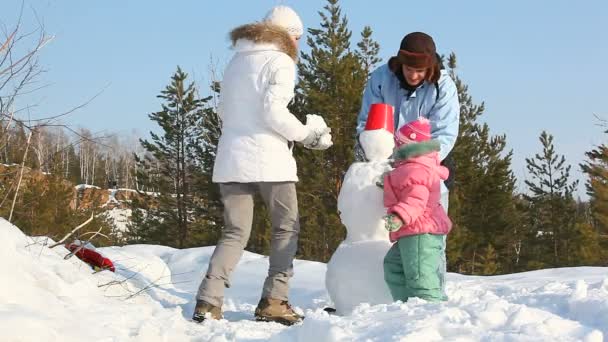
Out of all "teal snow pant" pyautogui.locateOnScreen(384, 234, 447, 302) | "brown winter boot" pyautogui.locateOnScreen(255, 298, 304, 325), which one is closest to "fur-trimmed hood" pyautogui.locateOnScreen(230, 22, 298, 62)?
"teal snow pant" pyautogui.locateOnScreen(384, 234, 447, 302)

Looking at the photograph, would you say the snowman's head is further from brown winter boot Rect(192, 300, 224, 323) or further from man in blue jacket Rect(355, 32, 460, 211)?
brown winter boot Rect(192, 300, 224, 323)

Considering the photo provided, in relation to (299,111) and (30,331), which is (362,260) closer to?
(30,331)

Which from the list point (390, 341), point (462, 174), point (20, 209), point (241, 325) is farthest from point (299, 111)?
point (390, 341)

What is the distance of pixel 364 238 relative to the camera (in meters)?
3.53

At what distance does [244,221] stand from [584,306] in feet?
6.50

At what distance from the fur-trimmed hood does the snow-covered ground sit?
1598 millimetres

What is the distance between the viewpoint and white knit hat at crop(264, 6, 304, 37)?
12.6 feet

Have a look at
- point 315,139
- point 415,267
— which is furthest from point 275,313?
point 315,139

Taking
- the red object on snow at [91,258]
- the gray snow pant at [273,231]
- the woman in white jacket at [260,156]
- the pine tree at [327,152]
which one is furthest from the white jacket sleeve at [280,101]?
the pine tree at [327,152]

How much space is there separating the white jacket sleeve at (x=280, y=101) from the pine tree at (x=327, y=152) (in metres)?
11.4

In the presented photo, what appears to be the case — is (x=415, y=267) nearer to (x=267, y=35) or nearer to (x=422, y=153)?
(x=422, y=153)

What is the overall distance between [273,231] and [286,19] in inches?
51.3

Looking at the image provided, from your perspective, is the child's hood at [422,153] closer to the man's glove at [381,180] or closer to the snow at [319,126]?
the man's glove at [381,180]

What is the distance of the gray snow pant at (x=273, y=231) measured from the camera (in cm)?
355
